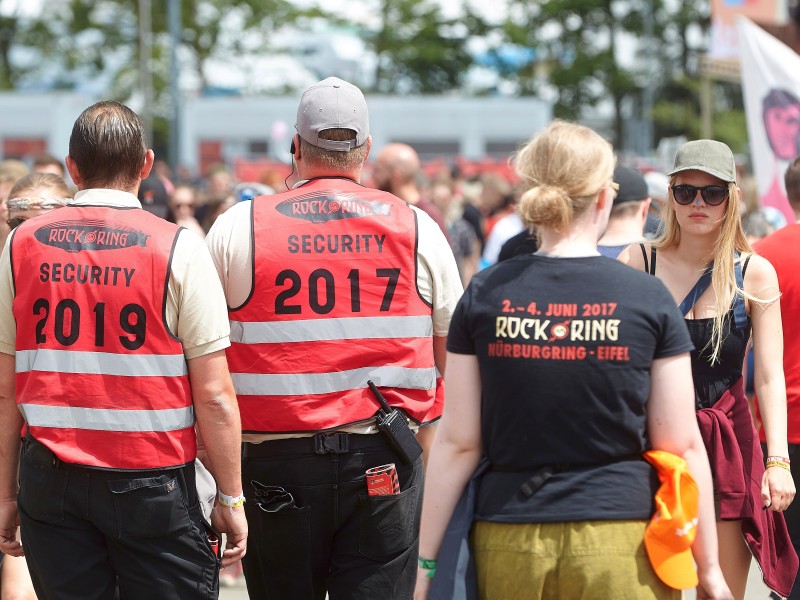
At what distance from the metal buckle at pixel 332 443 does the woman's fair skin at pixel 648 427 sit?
0.67 meters

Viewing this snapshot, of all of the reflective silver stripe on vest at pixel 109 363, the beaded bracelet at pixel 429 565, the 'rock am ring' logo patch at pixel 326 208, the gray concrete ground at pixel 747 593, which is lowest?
the gray concrete ground at pixel 747 593

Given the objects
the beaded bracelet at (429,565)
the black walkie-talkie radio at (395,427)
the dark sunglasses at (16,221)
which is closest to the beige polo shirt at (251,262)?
the black walkie-talkie radio at (395,427)

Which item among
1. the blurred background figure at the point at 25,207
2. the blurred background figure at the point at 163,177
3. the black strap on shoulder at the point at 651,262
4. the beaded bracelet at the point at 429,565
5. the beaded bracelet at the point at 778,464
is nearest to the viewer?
the beaded bracelet at the point at 429,565

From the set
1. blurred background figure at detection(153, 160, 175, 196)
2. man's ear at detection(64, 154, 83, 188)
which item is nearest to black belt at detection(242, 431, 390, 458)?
man's ear at detection(64, 154, 83, 188)

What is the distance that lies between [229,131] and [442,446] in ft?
122

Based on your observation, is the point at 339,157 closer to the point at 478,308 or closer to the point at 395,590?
the point at 478,308

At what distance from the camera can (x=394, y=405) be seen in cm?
390

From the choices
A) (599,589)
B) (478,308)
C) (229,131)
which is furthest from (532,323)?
(229,131)

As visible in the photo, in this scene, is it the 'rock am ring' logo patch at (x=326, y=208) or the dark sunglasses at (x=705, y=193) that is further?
the dark sunglasses at (x=705, y=193)

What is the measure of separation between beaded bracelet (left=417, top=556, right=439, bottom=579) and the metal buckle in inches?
27.5

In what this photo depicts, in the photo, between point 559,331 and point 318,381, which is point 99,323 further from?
point 559,331

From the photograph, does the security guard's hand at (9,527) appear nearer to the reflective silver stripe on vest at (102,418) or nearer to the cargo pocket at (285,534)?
the reflective silver stripe on vest at (102,418)

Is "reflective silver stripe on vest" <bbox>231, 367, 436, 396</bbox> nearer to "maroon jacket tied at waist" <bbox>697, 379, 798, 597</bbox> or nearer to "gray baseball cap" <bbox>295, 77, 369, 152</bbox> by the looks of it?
"gray baseball cap" <bbox>295, 77, 369, 152</bbox>

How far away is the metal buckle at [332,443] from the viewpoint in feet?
12.5
